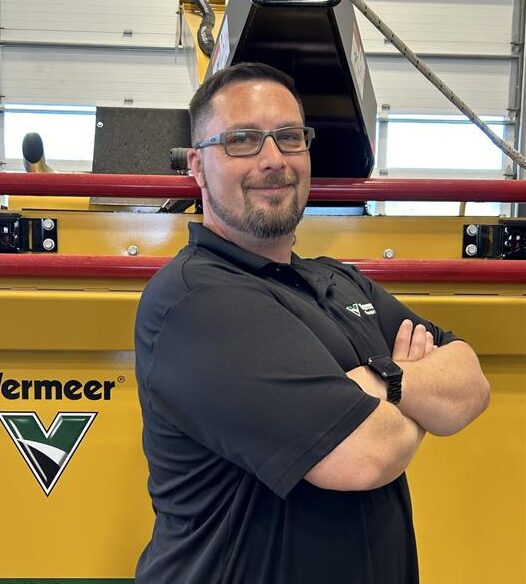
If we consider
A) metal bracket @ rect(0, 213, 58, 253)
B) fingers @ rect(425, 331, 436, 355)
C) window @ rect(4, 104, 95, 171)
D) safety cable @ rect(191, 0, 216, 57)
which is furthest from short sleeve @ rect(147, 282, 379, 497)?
window @ rect(4, 104, 95, 171)

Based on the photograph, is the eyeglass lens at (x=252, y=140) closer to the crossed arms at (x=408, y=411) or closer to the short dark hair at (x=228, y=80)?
the short dark hair at (x=228, y=80)

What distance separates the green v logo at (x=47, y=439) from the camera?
1354mm

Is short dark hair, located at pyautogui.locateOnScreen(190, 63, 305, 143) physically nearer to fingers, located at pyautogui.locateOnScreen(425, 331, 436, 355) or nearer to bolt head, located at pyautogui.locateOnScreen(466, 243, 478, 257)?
fingers, located at pyautogui.locateOnScreen(425, 331, 436, 355)

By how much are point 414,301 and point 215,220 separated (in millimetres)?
532

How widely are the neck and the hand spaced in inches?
11.4

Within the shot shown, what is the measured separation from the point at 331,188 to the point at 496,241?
0.56 m

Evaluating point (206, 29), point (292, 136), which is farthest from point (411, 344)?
point (206, 29)

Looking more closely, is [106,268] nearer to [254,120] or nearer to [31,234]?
[31,234]

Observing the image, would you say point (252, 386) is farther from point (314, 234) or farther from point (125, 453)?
point (314, 234)

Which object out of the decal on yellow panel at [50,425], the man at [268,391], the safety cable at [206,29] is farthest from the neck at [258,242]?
the safety cable at [206,29]

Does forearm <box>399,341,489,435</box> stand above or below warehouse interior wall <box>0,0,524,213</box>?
below

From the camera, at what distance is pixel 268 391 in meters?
0.88

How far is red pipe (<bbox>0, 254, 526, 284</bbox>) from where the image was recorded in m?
1.34

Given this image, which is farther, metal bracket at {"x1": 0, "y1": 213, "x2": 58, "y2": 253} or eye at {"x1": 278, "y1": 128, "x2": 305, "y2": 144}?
metal bracket at {"x1": 0, "y1": 213, "x2": 58, "y2": 253}
